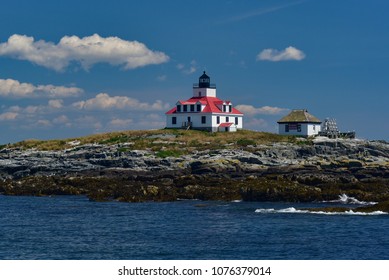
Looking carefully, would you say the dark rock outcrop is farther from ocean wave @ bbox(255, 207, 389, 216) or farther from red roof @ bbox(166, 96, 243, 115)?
red roof @ bbox(166, 96, 243, 115)

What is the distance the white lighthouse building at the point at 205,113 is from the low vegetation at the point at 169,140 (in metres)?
3.07

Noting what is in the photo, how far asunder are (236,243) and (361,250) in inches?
293

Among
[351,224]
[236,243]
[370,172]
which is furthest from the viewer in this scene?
[370,172]

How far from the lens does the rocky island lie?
69.5 m

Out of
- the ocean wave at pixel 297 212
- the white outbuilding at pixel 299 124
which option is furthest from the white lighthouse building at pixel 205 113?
the ocean wave at pixel 297 212

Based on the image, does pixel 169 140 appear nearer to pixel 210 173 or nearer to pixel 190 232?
pixel 210 173

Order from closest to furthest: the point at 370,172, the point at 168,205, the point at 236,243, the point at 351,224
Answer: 1. the point at 236,243
2. the point at 351,224
3. the point at 168,205
4. the point at 370,172

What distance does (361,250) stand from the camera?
39.3m

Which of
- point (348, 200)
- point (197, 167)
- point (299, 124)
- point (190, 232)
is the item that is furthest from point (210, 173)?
point (190, 232)

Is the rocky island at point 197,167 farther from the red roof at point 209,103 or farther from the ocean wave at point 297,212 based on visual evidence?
the ocean wave at point 297,212

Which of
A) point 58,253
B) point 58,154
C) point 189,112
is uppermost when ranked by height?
point 189,112

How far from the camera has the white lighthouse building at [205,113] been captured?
364 feet

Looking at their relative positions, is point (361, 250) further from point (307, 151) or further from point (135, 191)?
point (307, 151)

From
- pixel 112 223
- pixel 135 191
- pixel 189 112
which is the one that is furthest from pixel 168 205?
pixel 189 112
